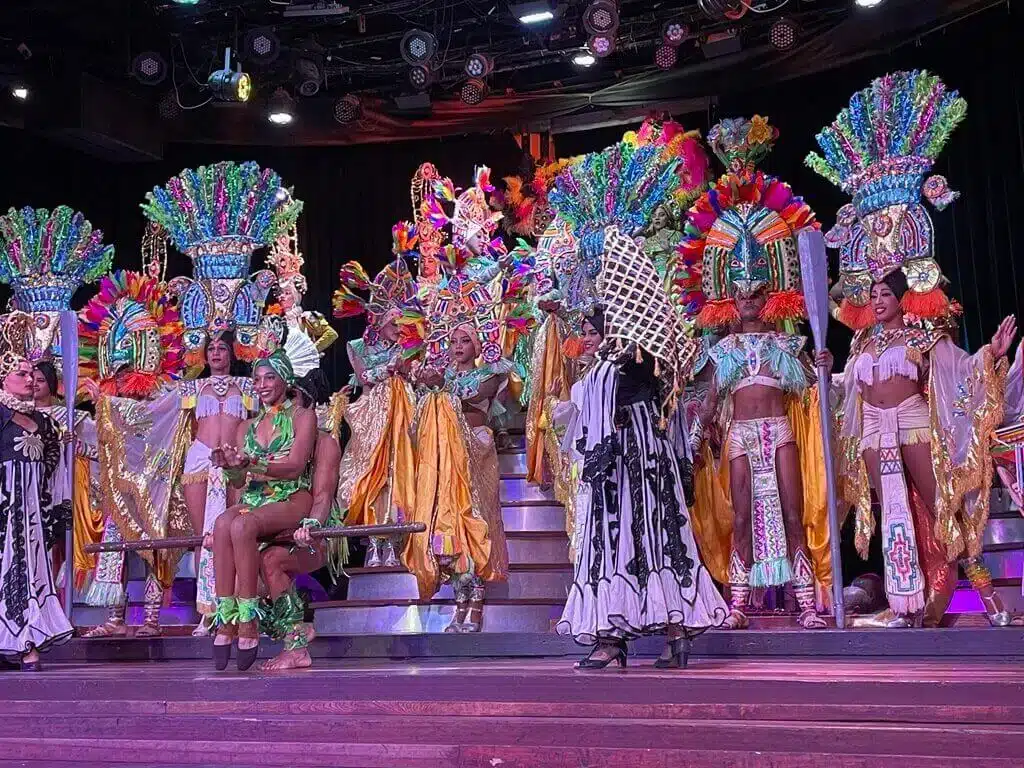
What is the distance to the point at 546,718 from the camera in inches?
149

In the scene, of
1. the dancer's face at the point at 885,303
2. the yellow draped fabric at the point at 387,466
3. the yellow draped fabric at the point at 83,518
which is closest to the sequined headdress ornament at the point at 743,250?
the dancer's face at the point at 885,303

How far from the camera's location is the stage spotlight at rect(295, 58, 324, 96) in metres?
9.72

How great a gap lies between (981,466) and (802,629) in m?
1.02

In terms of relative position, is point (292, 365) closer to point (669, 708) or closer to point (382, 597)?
point (382, 597)

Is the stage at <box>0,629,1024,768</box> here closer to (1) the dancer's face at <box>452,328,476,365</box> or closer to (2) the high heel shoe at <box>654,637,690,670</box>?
(2) the high heel shoe at <box>654,637,690,670</box>

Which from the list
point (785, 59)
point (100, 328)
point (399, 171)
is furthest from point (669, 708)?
point (399, 171)

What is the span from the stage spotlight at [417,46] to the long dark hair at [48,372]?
358 cm

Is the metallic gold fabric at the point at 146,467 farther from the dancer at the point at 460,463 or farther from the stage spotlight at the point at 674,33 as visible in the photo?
the stage spotlight at the point at 674,33

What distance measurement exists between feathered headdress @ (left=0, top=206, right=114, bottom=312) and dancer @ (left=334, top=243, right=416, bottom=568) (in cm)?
155

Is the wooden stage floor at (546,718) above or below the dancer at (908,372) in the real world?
below

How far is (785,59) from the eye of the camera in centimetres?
955

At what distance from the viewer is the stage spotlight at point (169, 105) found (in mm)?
10414

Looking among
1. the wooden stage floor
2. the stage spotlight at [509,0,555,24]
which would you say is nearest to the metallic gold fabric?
the wooden stage floor

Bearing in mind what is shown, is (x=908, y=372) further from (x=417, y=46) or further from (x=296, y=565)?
(x=417, y=46)
